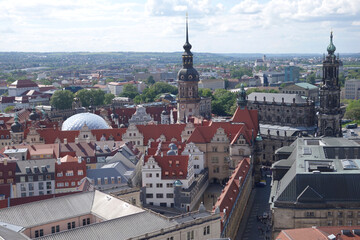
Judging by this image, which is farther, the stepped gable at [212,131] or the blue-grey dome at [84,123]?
the blue-grey dome at [84,123]

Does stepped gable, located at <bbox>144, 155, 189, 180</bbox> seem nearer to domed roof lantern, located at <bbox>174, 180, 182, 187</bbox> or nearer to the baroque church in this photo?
domed roof lantern, located at <bbox>174, 180, 182, 187</bbox>

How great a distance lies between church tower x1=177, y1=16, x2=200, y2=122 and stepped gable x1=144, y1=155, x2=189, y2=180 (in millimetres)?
42141

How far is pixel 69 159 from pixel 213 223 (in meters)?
38.6

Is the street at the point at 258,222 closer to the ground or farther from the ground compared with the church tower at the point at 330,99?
closer to the ground

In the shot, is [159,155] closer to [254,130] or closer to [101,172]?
[101,172]

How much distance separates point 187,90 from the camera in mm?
128375

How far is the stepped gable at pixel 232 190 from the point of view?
68.4 metres

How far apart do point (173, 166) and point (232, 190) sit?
1436 centimetres

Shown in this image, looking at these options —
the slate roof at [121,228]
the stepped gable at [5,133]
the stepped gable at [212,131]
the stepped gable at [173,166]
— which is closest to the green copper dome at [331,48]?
the stepped gable at [212,131]

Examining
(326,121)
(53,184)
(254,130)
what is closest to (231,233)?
(53,184)

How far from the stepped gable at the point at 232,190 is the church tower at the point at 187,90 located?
3670 centimetres

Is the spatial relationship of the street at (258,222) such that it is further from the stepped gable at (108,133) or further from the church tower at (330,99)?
the stepped gable at (108,133)

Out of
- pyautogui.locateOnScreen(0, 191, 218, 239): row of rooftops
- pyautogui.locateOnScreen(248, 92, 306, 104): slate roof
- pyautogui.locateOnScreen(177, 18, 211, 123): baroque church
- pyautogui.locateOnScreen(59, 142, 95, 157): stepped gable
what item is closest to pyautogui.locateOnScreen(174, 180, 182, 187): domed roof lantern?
pyautogui.locateOnScreen(59, 142, 95, 157): stepped gable

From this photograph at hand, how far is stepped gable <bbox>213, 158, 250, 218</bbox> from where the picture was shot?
224 feet
